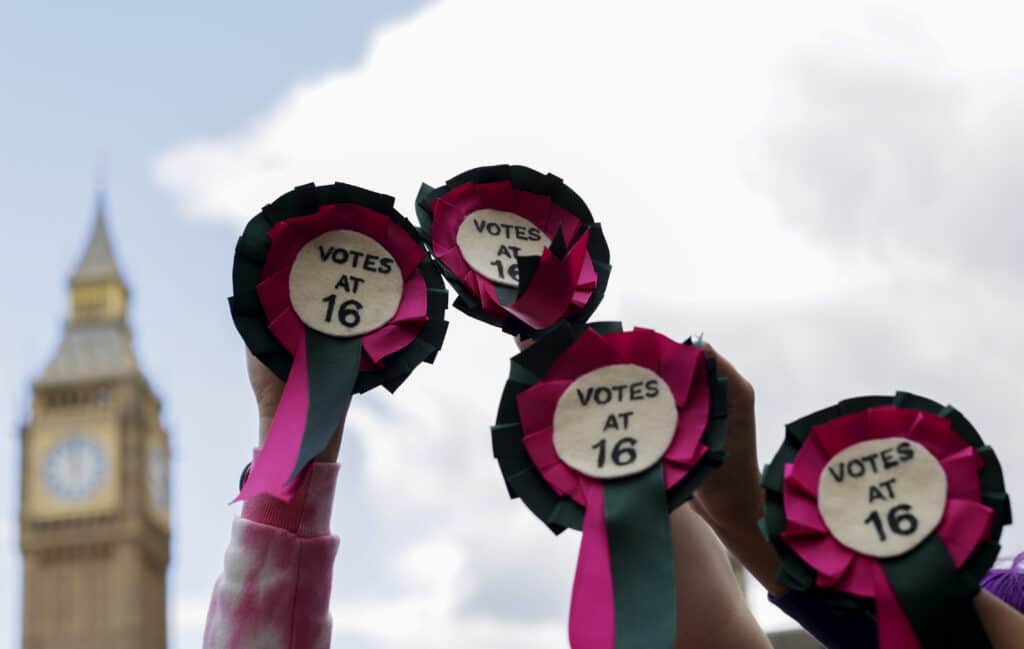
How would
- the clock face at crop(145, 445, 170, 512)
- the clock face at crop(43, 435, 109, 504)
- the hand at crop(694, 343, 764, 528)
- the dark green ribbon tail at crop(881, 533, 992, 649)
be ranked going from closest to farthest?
the dark green ribbon tail at crop(881, 533, 992, 649) < the hand at crop(694, 343, 764, 528) < the clock face at crop(43, 435, 109, 504) < the clock face at crop(145, 445, 170, 512)

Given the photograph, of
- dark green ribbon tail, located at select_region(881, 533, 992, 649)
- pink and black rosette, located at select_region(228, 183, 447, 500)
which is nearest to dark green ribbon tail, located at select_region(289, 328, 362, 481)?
pink and black rosette, located at select_region(228, 183, 447, 500)

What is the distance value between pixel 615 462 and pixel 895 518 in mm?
99

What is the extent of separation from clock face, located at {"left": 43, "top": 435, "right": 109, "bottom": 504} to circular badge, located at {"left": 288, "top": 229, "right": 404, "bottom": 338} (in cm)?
2406

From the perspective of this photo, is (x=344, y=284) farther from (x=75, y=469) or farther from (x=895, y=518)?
(x=75, y=469)

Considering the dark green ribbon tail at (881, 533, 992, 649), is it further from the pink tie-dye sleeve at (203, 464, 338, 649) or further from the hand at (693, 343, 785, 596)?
the pink tie-dye sleeve at (203, 464, 338, 649)

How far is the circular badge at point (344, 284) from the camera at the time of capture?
0.68m

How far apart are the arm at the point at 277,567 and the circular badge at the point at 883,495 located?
0.23 metres

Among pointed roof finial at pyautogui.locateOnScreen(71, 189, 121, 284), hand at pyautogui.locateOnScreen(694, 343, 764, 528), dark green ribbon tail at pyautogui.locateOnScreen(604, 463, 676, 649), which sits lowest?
dark green ribbon tail at pyautogui.locateOnScreen(604, 463, 676, 649)

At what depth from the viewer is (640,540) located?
58cm

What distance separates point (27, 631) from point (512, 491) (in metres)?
25.5

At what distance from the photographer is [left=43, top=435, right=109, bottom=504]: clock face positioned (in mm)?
23938

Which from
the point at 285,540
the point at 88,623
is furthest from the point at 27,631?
the point at 285,540

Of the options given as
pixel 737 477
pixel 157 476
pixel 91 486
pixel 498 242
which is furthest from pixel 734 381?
pixel 157 476

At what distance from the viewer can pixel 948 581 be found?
55cm
